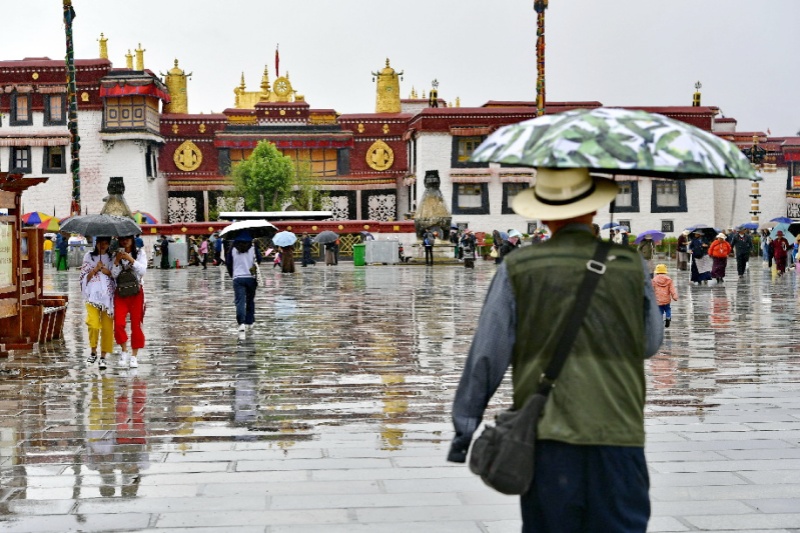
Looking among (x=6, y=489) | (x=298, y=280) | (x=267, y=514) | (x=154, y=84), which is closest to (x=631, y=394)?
(x=267, y=514)

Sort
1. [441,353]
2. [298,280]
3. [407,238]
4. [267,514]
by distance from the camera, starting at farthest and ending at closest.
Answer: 1. [407,238]
2. [298,280]
3. [441,353]
4. [267,514]

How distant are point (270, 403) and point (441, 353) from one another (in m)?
3.92

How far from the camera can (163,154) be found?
62.3 metres

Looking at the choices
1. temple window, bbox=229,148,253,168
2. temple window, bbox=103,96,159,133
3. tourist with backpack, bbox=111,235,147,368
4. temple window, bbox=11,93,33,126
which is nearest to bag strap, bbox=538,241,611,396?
tourist with backpack, bbox=111,235,147,368

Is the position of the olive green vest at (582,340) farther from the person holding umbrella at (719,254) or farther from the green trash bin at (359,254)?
the green trash bin at (359,254)

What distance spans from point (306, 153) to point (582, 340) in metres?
60.3

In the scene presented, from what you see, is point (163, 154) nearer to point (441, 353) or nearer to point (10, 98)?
point (10, 98)

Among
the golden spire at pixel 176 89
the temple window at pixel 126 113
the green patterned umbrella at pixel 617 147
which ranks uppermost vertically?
the golden spire at pixel 176 89

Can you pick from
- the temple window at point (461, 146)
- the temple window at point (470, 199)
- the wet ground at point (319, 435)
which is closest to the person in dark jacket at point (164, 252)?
the temple window at point (470, 199)

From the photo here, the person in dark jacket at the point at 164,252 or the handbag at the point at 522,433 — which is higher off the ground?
the handbag at the point at 522,433

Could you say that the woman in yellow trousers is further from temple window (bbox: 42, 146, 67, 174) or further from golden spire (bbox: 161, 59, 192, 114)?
golden spire (bbox: 161, 59, 192, 114)

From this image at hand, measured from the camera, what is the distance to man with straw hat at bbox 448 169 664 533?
3.55 m

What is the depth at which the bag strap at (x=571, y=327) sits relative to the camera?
3582mm

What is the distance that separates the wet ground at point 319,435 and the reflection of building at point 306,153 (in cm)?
4320
